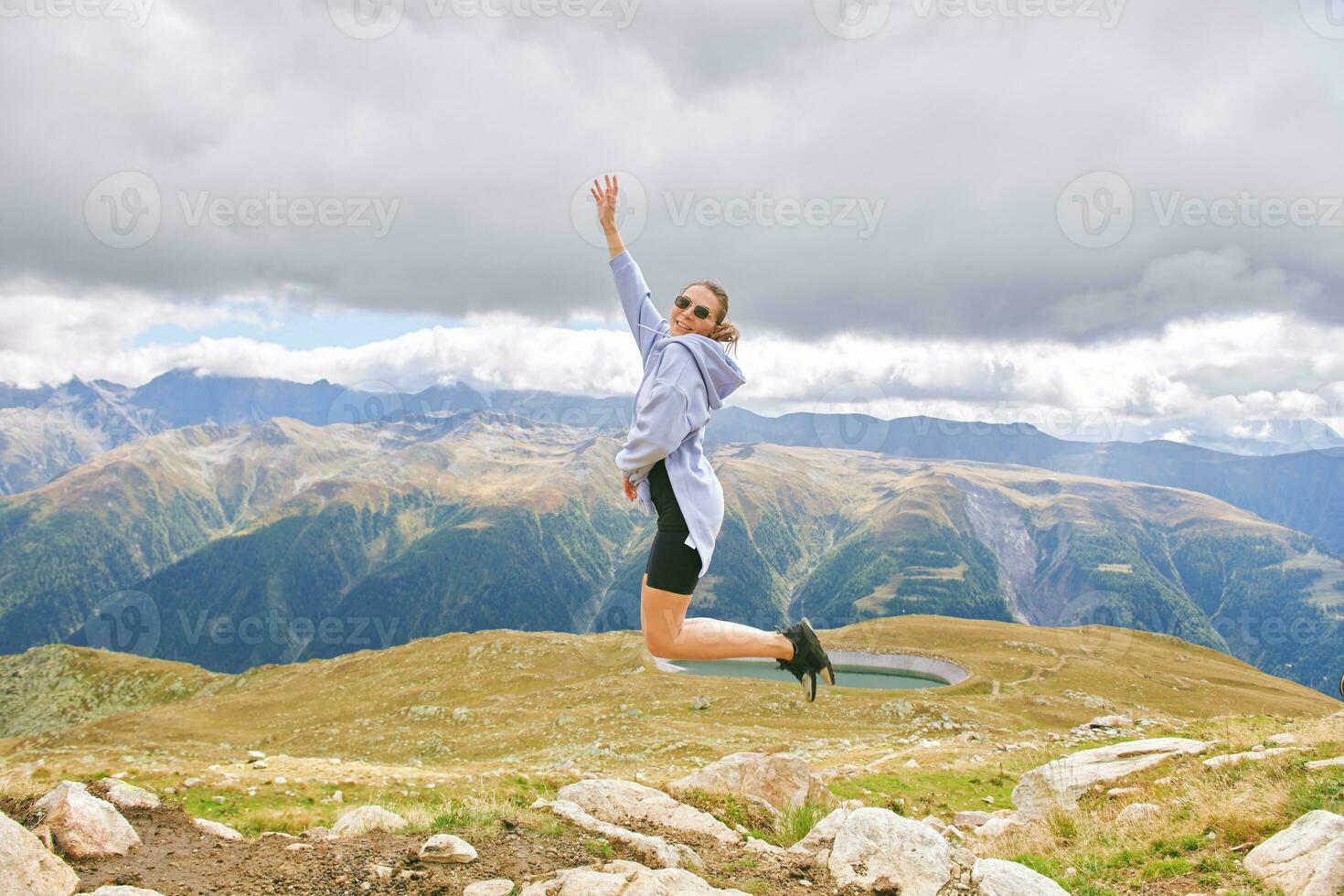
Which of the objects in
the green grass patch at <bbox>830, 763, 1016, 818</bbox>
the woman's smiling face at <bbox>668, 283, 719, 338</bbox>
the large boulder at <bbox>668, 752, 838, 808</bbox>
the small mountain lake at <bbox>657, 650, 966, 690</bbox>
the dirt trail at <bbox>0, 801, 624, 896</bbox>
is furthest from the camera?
the small mountain lake at <bbox>657, 650, 966, 690</bbox>

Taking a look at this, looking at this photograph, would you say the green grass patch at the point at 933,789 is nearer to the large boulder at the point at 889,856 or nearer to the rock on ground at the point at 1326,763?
the rock on ground at the point at 1326,763

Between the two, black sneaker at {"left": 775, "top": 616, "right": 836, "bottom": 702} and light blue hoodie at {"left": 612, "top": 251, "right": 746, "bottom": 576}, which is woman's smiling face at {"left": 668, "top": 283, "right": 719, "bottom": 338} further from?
black sneaker at {"left": 775, "top": 616, "right": 836, "bottom": 702}

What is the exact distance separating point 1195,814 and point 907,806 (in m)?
10.4

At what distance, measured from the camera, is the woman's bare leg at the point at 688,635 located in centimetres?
745

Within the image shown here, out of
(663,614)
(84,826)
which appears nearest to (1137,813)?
(663,614)

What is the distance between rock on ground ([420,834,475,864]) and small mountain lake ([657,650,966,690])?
69993 mm

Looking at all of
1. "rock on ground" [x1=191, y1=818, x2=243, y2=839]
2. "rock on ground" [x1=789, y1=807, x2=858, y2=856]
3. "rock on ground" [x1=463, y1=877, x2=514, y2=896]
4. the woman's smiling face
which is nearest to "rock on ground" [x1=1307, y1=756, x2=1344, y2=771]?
"rock on ground" [x1=789, y1=807, x2=858, y2=856]

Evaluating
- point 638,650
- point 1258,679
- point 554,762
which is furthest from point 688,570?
point 1258,679

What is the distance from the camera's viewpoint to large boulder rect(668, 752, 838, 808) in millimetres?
14238

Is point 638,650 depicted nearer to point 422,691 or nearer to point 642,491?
point 422,691

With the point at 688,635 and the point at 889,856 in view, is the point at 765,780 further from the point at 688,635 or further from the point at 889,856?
the point at 688,635

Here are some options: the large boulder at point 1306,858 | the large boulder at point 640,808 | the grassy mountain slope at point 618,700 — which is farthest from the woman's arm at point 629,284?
the grassy mountain slope at point 618,700

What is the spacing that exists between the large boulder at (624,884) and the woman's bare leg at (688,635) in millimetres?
2067

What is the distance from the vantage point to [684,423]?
7.30 meters
